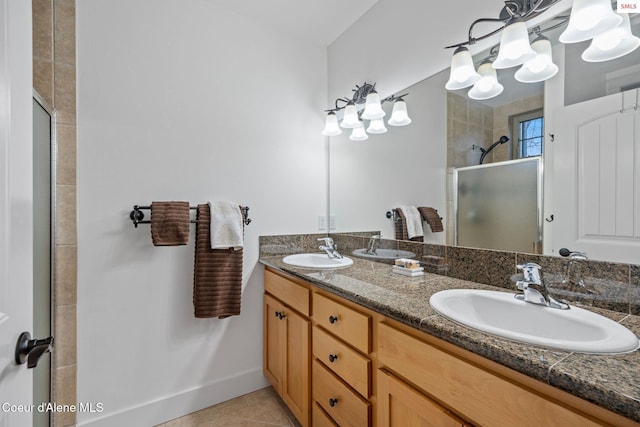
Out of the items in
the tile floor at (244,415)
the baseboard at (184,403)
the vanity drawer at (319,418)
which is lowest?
the tile floor at (244,415)

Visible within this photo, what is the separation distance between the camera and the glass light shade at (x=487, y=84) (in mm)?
1236

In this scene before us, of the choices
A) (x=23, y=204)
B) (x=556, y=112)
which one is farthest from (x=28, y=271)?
(x=556, y=112)

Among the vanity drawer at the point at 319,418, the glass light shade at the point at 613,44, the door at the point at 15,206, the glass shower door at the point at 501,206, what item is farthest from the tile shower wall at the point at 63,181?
the glass light shade at the point at 613,44

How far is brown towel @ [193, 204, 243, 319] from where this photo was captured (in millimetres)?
1614

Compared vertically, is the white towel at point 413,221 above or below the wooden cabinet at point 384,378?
above

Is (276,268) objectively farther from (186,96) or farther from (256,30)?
(256,30)

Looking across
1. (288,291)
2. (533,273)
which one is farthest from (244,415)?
(533,273)

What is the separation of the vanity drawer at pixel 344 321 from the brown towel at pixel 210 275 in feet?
1.95

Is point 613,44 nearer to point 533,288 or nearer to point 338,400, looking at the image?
point 533,288

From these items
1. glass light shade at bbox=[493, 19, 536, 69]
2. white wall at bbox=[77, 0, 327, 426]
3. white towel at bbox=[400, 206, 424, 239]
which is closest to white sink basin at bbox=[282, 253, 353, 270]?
white wall at bbox=[77, 0, 327, 426]

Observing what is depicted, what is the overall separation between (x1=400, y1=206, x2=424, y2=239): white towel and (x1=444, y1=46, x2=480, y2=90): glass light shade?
2.17 ft

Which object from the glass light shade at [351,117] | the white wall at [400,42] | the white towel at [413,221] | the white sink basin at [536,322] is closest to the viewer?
the white sink basin at [536,322]

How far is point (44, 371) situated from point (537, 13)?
2481mm

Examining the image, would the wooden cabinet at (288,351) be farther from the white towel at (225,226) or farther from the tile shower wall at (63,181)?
the tile shower wall at (63,181)
